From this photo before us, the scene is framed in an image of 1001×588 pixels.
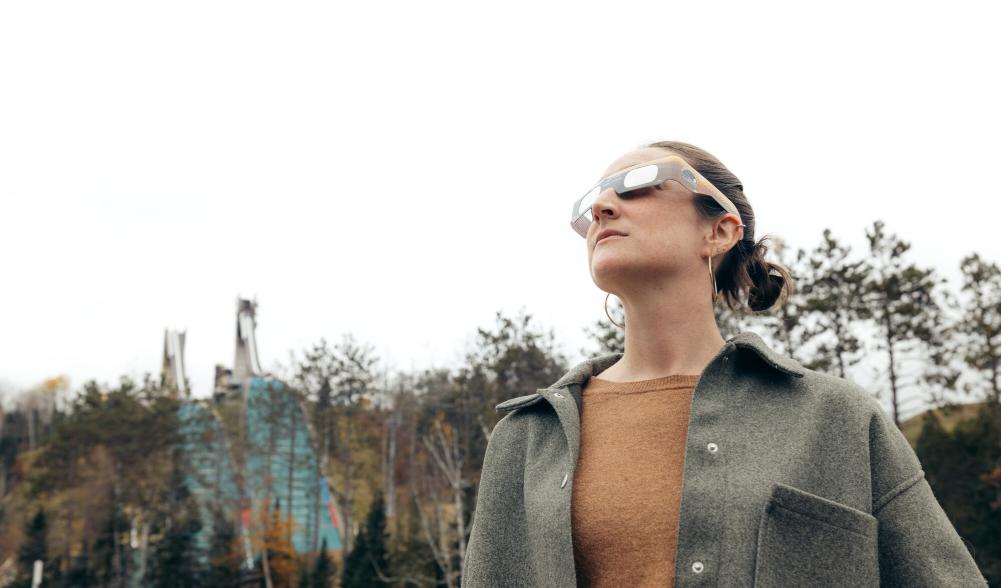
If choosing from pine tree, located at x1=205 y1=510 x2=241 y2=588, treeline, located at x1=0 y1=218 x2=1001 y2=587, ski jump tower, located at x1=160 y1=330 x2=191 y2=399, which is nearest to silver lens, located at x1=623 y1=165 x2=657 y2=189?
treeline, located at x1=0 y1=218 x2=1001 y2=587

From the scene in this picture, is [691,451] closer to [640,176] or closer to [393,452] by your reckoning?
[640,176]

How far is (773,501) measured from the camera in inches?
71.3

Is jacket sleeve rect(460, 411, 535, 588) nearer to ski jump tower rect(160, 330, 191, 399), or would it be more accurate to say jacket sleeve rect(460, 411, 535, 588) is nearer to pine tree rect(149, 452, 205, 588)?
pine tree rect(149, 452, 205, 588)

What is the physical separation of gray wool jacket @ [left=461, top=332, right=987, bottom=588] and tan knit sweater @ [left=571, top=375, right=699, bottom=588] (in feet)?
0.19

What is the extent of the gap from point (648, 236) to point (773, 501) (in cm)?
74

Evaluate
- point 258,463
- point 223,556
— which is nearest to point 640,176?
point 223,556

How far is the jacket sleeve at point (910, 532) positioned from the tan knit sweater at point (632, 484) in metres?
0.44

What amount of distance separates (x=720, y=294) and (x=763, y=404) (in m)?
0.54

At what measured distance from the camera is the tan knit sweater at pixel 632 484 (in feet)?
6.32

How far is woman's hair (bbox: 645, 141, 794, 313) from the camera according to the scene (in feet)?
7.81

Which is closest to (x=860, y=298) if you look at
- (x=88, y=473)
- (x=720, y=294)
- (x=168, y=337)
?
(x=720, y=294)

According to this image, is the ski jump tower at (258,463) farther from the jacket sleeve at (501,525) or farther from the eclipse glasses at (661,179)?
the eclipse glasses at (661,179)

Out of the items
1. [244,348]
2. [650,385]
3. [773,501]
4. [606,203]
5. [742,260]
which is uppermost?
[244,348]

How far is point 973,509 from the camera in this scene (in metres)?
21.1
